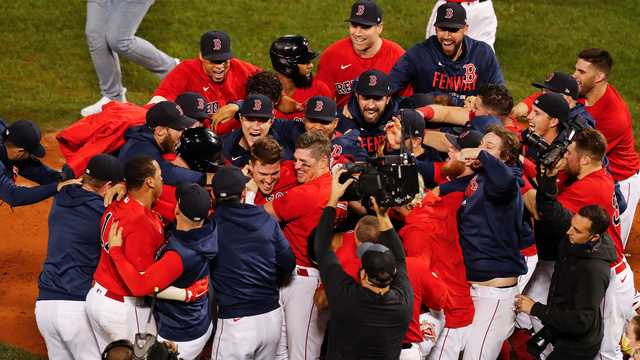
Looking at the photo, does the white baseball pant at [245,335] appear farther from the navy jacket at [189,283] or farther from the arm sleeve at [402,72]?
the arm sleeve at [402,72]

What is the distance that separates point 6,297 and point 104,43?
3288 mm

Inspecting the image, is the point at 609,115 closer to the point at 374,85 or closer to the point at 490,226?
the point at 374,85

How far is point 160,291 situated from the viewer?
6.22 m

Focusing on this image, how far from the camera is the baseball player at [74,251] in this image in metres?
6.64

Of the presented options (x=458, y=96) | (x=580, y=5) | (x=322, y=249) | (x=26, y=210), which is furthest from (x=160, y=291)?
(x=580, y=5)

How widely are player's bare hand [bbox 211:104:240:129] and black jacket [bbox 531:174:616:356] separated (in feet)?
8.36

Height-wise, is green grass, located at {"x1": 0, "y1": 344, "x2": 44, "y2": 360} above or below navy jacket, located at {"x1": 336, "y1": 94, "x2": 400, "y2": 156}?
below

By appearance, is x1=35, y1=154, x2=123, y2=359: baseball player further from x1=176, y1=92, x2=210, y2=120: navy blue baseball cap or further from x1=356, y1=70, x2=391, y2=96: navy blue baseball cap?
x1=356, y1=70, x2=391, y2=96: navy blue baseball cap

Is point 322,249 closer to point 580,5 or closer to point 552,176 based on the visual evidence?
point 552,176

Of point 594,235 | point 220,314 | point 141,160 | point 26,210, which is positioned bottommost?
point 26,210

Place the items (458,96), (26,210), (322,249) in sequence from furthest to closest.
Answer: (26,210) < (458,96) < (322,249)

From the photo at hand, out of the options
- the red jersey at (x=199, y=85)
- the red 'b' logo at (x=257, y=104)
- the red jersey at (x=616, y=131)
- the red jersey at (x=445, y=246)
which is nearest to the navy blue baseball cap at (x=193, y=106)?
the red 'b' logo at (x=257, y=104)

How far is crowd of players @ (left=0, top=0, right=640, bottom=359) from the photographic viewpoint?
6.17 metres

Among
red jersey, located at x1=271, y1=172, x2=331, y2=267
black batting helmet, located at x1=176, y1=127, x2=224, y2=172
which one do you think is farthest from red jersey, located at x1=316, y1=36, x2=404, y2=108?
red jersey, located at x1=271, y1=172, x2=331, y2=267
